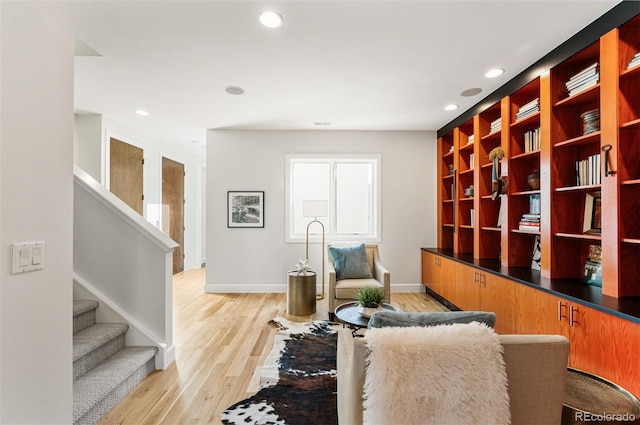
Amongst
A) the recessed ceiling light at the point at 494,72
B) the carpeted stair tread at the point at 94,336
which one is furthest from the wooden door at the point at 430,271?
the carpeted stair tread at the point at 94,336

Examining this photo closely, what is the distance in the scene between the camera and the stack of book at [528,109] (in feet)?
9.27

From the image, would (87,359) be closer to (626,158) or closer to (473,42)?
(473,42)

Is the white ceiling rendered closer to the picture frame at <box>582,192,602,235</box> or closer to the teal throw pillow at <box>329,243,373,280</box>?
the picture frame at <box>582,192,602,235</box>

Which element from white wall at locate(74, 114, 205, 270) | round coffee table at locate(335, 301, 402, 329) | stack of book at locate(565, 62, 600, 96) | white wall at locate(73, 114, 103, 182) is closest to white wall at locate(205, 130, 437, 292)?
white wall at locate(74, 114, 205, 270)

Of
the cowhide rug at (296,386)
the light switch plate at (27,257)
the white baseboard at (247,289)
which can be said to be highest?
the light switch plate at (27,257)

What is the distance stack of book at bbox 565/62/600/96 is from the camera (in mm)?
2221

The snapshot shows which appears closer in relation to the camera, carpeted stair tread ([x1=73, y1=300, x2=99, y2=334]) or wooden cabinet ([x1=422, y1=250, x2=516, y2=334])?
carpeted stair tread ([x1=73, y1=300, x2=99, y2=334])

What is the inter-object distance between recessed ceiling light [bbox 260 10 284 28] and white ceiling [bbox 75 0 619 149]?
0.18 ft

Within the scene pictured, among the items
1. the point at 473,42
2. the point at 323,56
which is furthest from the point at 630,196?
the point at 323,56

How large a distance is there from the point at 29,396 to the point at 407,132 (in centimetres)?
500

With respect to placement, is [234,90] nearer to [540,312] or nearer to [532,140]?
[532,140]

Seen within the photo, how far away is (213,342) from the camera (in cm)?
304

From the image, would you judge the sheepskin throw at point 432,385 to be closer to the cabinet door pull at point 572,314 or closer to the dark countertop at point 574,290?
the dark countertop at point 574,290

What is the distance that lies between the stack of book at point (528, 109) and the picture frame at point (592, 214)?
0.92 meters
